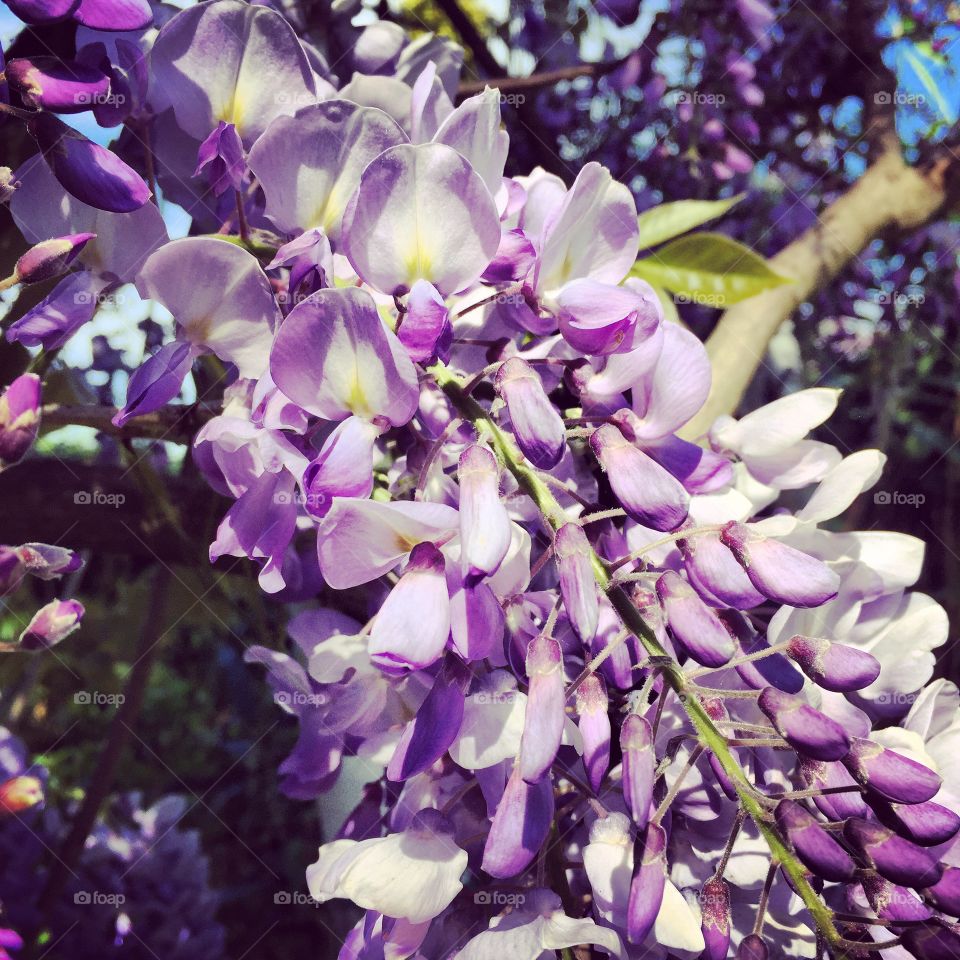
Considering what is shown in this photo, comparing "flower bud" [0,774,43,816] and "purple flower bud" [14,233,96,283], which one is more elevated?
"purple flower bud" [14,233,96,283]

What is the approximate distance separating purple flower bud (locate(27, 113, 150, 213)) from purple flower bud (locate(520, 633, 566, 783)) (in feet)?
0.97

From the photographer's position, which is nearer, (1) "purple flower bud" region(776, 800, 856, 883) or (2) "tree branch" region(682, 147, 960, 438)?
(1) "purple flower bud" region(776, 800, 856, 883)

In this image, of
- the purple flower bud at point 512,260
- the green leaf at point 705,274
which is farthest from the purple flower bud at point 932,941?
the green leaf at point 705,274

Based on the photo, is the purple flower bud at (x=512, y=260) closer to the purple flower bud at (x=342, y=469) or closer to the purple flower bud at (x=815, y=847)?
the purple flower bud at (x=342, y=469)

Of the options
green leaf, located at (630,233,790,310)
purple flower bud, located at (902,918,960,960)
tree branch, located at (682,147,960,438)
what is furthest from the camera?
tree branch, located at (682,147,960,438)

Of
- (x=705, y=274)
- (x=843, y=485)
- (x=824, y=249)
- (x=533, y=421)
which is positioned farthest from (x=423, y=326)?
(x=824, y=249)

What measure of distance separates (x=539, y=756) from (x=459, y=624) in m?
0.06

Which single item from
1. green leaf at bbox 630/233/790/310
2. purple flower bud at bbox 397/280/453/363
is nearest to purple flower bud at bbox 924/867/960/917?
purple flower bud at bbox 397/280/453/363

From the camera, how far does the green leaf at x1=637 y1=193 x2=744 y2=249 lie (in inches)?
33.0

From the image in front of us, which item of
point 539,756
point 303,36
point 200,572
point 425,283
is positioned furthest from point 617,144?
point 539,756

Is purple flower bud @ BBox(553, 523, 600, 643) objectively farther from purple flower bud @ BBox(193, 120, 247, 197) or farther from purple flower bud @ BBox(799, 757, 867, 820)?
purple flower bud @ BBox(193, 120, 247, 197)

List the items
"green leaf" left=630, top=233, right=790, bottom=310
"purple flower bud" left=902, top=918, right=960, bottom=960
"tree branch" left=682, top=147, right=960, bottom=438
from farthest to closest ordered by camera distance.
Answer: "tree branch" left=682, top=147, right=960, bottom=438
"green leaf" left=630, top=233, right=790, bottom=310
"purple flower bud" left=902, top=918, right=960, bottom=960

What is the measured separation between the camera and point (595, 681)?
0.39m

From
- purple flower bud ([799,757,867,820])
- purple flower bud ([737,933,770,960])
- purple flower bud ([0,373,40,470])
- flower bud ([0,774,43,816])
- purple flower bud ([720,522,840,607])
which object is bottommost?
flower bud ([0,774,43,816])
